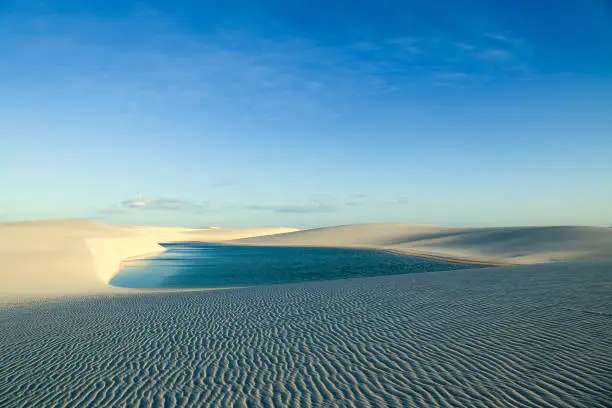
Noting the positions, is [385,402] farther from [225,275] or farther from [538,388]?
[225,275]

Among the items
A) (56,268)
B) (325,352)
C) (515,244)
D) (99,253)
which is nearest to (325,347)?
(325,352)

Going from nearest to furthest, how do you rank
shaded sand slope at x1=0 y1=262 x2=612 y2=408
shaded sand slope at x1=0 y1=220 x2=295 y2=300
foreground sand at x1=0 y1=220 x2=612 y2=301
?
shaded sand slope at x1=0 y1=262 x2=612 y2=408 → shaded sand slope at x1=0 y1=220 x2=295 y2=300 → foreground sand at x1=0 y1=220 x2=612 y2=301

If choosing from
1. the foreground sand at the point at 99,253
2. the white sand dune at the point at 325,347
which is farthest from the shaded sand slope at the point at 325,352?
the foreground sand at the point at 99,253

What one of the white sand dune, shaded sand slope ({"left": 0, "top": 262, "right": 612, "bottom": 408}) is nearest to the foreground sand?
the white sand dune

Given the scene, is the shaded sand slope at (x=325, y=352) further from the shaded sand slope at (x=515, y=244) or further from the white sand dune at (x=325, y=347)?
the shaded sand slope at (x=515, y=244)

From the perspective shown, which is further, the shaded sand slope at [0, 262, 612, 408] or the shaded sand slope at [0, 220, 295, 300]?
the shaded sand slope at [0, 220, 295, 300]

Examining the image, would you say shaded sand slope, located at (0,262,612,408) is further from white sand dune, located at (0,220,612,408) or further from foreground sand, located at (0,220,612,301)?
foreground sand, located at (0,220,612,301)

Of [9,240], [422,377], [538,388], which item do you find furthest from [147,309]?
[9,240]

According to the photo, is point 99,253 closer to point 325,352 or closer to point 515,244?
point 325,352

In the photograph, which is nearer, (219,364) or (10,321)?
(219,364)
